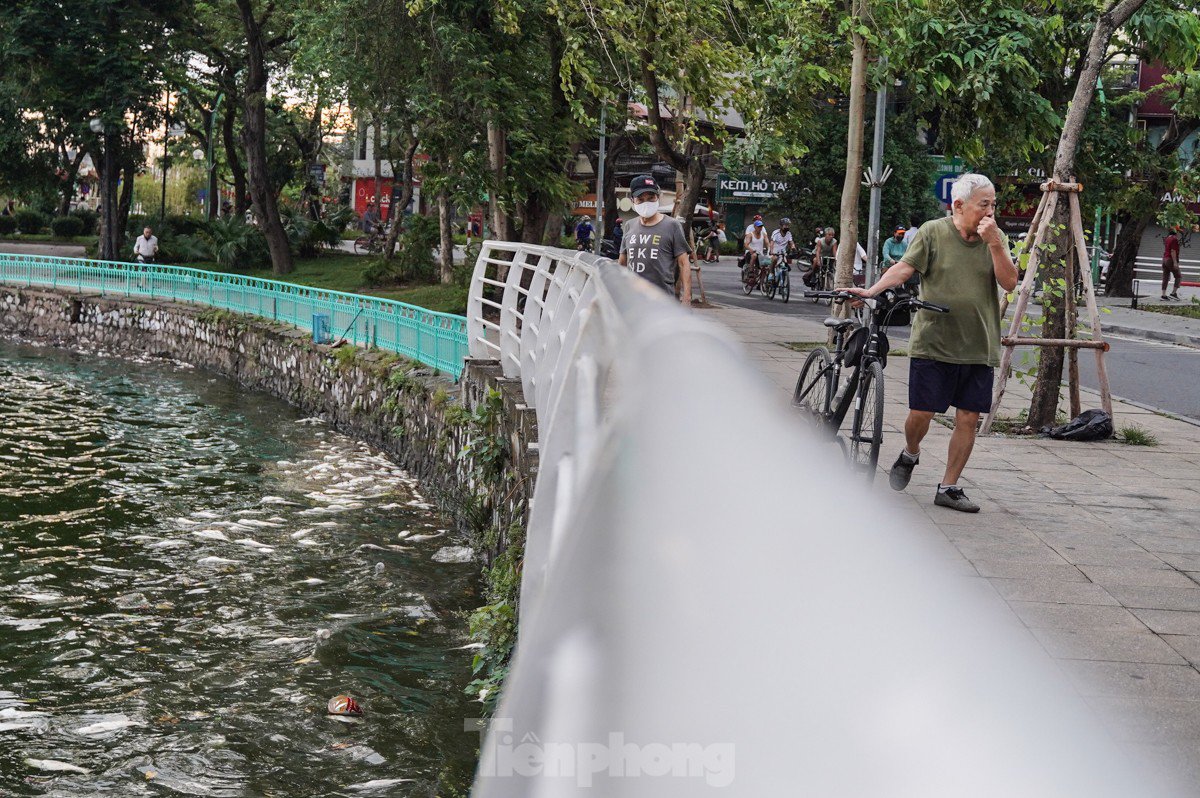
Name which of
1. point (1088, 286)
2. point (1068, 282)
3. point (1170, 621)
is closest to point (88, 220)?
point (1068, 282)

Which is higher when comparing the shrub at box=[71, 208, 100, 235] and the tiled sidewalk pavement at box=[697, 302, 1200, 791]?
the shrub at box=[71, 208, 100, 235]

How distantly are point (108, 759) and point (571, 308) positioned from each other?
3272 millimetres

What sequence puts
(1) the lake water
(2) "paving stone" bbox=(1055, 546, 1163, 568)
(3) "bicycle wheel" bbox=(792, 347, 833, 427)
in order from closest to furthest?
(2) "paving stone" bbox=(1055, 546, 1163, 568)
(1) the lake water
(3) "bicycle wheel" bbox=(792, 347, 833, 427)

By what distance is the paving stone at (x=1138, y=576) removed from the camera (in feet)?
→ 19.4

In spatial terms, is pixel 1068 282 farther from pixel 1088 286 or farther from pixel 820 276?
pixel 820 276

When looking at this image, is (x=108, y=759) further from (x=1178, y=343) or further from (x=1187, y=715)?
(x=1178, y=343)

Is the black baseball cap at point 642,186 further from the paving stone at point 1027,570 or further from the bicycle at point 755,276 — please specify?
the bicycle at point 755,276

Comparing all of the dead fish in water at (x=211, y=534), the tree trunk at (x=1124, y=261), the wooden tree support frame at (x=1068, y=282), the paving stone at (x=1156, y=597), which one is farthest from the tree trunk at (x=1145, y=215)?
the paving stone at (x=1156, y=597)

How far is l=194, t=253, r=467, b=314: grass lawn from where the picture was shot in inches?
915

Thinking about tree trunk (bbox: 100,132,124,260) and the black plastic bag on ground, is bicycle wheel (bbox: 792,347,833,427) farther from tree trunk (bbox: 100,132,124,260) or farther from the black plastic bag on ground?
tree trunk (bbox: 100,132,124,260)

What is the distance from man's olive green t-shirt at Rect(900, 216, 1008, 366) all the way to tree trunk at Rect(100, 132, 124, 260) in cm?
2828

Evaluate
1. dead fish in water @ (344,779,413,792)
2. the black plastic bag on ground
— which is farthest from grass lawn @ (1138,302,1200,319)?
dead fish in water @ (344,779,413,792)

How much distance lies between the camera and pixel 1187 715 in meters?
4.20

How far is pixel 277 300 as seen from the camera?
21.9 metres
